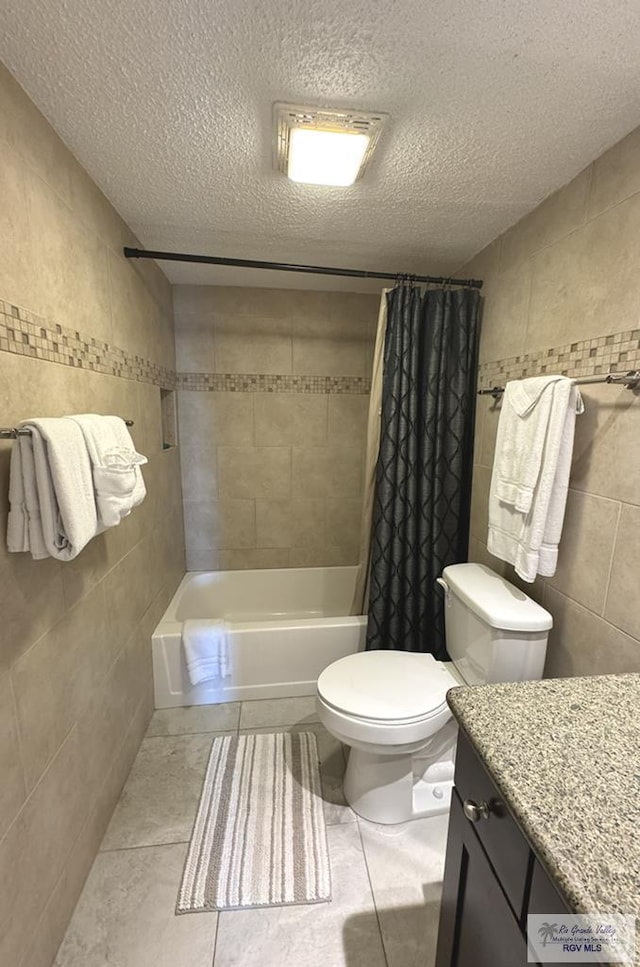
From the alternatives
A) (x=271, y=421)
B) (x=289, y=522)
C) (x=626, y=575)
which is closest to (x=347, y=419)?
(x=271, y=421)

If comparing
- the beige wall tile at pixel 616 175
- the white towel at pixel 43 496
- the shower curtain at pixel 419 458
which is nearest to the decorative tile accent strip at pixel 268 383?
the shower curtain at pixel 419 458

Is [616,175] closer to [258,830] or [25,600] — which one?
[25,600]

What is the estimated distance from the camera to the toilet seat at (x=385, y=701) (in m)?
1.30

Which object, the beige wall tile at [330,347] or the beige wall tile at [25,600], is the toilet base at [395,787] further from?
the beige wall tile at [330,347]

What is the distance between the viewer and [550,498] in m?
1.25

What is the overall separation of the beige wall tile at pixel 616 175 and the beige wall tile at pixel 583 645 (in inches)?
47.5

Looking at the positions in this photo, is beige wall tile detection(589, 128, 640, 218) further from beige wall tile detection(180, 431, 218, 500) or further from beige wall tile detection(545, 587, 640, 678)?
beige wall tile detection(180, 431, 218, 500)

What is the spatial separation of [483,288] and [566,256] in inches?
22.0

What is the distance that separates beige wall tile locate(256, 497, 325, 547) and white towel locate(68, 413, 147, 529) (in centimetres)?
151

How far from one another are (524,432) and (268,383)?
1.62 metres

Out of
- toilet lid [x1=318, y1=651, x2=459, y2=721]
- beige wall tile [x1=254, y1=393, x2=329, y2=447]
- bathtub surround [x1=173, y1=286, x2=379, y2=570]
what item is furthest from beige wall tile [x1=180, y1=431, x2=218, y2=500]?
toilet lid [x1=318, y1=651, x2=459, y2=721]

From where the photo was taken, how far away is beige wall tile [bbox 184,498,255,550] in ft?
8.61

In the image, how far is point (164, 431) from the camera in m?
2.33

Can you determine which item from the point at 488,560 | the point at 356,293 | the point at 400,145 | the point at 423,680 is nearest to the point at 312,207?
the point at 400,145
